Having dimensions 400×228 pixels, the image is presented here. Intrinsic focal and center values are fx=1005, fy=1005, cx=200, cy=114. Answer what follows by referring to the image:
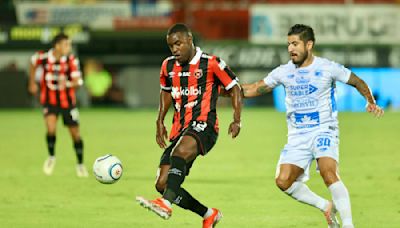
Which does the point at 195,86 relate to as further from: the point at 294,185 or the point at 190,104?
the point at 294,185

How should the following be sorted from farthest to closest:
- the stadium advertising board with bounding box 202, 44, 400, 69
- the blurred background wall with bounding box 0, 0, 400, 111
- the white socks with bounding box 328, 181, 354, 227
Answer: the stadium advertising board with bounding box 202, 44, 400, 69 < the blurred background wall with bounding box 0, 0, 400, 111 < the white socks with bounding box 328, 181, 354, 227

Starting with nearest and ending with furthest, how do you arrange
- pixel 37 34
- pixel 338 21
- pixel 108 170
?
1. pixel 108 170
2. pixel 37 34
3. pixel 338 21

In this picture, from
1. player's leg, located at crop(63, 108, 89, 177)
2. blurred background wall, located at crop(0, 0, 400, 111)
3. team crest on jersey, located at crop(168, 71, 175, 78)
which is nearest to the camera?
team crest on jersey, located at crop(168, 71, 175, 78)

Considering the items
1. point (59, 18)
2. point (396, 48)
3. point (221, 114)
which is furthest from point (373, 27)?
point (59, 18)

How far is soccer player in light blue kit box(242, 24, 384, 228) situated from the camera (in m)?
8.99

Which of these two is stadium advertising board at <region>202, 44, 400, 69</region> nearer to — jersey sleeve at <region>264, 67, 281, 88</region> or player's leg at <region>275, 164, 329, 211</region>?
jersey sleeve at <region>264, 67, 281, 88</region>

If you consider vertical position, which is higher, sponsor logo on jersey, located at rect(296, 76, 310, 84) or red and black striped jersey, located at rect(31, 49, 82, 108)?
sponsor logo on jersey, located at rect(296, 76, 310, 84)

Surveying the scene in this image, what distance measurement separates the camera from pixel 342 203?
28.6 ft

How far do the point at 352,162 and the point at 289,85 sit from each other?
847cm

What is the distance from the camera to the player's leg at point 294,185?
357 inches


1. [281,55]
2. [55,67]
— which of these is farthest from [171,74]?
[281,55]

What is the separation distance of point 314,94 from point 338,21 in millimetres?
Result: 30451

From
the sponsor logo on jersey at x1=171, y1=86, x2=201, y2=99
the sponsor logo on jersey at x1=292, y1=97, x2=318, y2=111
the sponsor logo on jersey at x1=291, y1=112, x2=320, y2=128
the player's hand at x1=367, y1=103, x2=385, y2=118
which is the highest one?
the sponsor logo on jersey at x1=171, y1=86, x2=201, y2=99

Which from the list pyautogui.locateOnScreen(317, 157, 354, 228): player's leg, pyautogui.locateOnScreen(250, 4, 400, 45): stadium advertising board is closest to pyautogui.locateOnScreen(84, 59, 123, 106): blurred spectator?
pyautogui.locateOnScreen(250, 4, 400, 45): stadium advertising board
